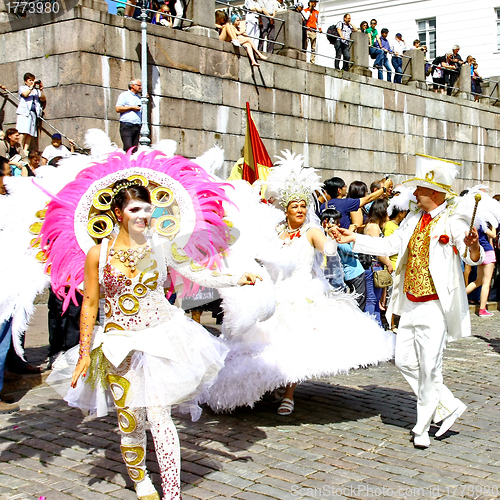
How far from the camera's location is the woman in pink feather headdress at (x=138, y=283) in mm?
3795

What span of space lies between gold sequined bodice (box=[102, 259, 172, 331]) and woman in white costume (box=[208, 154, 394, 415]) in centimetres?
93

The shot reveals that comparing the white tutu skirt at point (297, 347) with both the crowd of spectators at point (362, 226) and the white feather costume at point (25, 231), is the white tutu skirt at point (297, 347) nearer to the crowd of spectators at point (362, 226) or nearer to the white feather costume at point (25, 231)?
the crowd of spectators at point (362, 226)

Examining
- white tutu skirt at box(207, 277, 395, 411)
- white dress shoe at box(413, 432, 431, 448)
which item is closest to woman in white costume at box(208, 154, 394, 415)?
white tutu skirt at box(207, 277, 395, 411)

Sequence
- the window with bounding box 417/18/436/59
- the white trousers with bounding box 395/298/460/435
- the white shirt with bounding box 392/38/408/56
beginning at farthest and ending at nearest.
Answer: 1. the window with bounding box 417/18/436/59
2. the white shirt with bounding box 392/38/408/56
3. the white trousers with bounding box 395/298/460/435

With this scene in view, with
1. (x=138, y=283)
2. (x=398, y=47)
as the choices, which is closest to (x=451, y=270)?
(x=138, y=283)

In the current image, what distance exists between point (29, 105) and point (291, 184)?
663cm

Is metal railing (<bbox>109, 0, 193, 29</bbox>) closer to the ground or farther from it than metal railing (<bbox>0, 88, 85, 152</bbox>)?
farther from it

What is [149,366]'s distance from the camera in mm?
3777

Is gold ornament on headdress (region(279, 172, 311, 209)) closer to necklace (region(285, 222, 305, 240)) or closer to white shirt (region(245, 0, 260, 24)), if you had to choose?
necklace (region(285, 222, 305, 240))

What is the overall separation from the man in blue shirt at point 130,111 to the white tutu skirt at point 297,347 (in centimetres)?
628

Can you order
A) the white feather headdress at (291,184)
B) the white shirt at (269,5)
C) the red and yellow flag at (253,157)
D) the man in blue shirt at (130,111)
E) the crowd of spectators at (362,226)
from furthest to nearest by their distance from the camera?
the white shirt at (269,5)
the man in blue shirt at (130,111)
the red and yellow flag at (253,157)
the crowd of spectators at (362,226)
the white feather headdress at (291,184)

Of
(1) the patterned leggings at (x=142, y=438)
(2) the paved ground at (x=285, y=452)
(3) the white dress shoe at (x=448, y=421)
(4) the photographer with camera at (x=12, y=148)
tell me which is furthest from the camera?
(4) the photographer with camera at (x=12, y=148)

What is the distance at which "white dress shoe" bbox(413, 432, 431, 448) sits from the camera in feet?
16.1

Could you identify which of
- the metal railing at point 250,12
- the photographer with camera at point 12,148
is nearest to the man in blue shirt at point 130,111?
the photographer with camera at point 12,148
